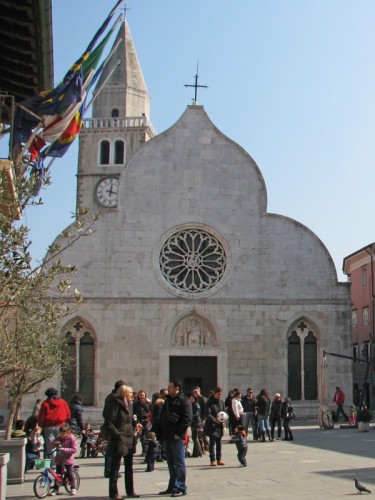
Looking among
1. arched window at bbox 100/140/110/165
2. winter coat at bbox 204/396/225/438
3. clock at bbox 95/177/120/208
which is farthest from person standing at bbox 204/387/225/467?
arched window at bbox 100/140/110/165

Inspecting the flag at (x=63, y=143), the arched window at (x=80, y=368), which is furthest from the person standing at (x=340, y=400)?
the flag at (x=63, y=143)

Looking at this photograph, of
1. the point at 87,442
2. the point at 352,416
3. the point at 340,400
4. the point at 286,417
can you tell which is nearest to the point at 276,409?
the point at 286,417

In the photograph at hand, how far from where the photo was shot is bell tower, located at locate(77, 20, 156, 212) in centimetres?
5456

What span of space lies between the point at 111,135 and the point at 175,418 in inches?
1726

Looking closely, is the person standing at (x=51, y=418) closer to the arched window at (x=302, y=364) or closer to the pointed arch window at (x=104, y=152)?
the arched window at (x=302, y=364)

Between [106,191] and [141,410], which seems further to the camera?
[106,191]

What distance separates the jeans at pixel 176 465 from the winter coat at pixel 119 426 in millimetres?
769

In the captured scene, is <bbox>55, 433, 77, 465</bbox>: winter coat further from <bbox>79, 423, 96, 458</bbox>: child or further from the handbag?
<bbox>79, 423, 96, 458</bbox>: child

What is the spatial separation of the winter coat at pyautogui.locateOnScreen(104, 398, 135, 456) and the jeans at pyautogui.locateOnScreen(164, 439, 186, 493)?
77 centimetres

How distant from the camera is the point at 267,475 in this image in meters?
14.9

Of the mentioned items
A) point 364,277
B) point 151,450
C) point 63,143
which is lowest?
point 151,450

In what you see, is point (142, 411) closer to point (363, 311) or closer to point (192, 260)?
point (192, 260)

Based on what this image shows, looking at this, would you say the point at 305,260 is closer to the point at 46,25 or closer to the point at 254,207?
the point at 254,207

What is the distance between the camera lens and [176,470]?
12.4 m
